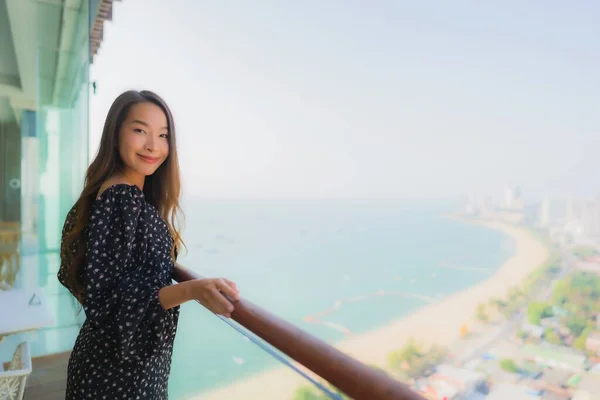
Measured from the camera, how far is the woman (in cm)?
59

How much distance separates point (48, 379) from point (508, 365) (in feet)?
92.6

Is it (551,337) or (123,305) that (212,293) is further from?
(551,337)

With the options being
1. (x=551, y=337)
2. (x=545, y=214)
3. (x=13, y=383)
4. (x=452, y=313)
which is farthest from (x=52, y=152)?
(x=452, y=313)

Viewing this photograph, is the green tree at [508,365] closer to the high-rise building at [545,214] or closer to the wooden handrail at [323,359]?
the high-rise building at [545,214]

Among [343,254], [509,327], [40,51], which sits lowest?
[509,327]

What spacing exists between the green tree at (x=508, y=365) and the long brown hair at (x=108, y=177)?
28.8 metres

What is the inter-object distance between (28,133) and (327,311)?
29.2 meters

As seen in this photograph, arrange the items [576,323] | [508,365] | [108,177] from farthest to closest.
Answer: [508,365] → [576,323] → [108,177]

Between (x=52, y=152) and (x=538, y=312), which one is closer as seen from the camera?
(x=52, y=152)

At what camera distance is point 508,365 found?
2555 cm

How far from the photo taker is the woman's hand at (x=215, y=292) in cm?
54

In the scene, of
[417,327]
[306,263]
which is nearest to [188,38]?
[306,263]

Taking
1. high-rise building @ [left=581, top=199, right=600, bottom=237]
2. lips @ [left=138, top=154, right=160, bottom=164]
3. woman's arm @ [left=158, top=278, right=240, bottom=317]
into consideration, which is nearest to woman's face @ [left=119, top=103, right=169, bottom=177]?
lips @ [left=138, top=154, right=160, bottom=164]

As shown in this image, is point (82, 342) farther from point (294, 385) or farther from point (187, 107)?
point (187, 107)
